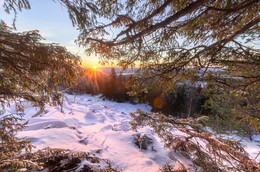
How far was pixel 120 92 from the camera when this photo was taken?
17.8 metres

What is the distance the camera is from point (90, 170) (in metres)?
1.75

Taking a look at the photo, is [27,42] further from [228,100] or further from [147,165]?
[228,100]

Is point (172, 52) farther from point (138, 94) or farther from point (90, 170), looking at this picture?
point (90, 170)

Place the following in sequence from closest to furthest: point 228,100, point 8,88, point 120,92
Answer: point 8,88 < point 228,100 < point 120,92

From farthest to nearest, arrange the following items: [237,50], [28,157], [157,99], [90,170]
Answer: [157,99]
[237,50]
[90,170]
[28,157]

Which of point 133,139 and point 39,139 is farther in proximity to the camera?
point 133,139

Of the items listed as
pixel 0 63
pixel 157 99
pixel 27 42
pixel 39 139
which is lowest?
pixel 157 99

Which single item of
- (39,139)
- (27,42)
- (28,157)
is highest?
(27,42)

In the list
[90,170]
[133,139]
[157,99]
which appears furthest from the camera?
[157,99]

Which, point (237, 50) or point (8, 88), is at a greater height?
point (237, 50)

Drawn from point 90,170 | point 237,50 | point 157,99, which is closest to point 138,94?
point 90,170

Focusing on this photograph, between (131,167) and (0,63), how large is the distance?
3.09 m

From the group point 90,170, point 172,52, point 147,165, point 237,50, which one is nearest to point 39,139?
point 90,170

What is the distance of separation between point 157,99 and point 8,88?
13810 mm
